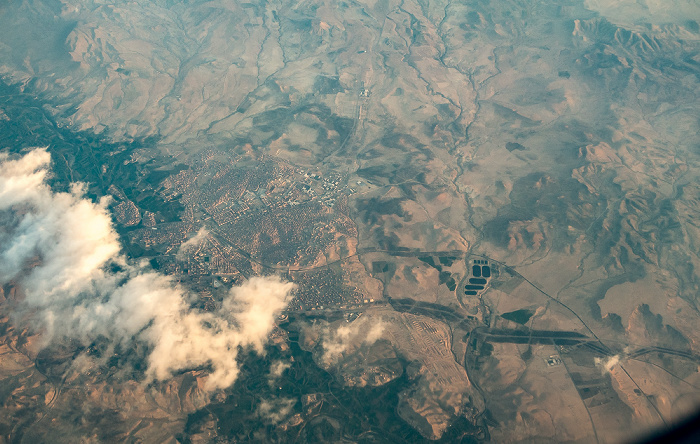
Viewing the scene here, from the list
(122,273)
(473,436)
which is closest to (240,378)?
(122,273)

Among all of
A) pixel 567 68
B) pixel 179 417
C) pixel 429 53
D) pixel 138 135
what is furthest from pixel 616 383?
pixel 138 135

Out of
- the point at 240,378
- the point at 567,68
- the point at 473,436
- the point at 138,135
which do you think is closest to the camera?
the point at 473,436

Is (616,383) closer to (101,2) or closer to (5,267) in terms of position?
(5,267)

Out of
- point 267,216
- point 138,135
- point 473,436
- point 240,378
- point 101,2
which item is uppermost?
point 101,2

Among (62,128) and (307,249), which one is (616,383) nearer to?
(307,249)

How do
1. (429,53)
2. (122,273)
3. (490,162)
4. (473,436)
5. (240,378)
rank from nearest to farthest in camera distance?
(473,436) → (240,378) → (122,273) → (490,162) → (429,53)

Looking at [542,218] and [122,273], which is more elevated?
[122,273]

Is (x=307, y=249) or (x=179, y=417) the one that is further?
(x=307, y=249)
